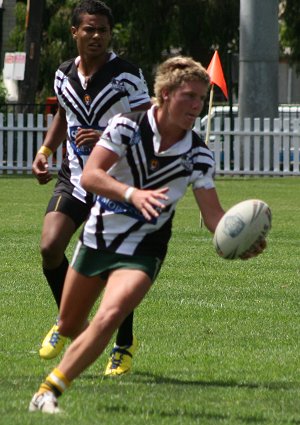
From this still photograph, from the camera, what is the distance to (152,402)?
716cm

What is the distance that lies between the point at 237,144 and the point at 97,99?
21276 millimetres

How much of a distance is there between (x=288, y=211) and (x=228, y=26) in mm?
19433

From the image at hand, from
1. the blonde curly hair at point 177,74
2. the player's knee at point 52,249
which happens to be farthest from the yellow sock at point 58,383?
the player's knee at point 52,249

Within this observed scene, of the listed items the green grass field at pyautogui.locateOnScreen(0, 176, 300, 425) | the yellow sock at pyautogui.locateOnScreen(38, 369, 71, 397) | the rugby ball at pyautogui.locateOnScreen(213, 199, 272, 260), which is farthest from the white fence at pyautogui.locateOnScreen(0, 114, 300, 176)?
the yellow sock at pyautogui.locateOnScreen(38, 369, 71, 397)

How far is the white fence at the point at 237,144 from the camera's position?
2967 cm

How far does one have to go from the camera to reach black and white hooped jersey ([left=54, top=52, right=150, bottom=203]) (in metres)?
8.47

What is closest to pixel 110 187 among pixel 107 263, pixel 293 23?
pixel 107 263

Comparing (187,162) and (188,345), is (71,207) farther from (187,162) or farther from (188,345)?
(187,162)

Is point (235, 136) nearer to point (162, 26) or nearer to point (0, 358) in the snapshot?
point (162, 26)

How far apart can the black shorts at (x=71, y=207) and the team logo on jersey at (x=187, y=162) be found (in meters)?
1.59

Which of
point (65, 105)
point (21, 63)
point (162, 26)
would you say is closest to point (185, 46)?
point (162, 26)

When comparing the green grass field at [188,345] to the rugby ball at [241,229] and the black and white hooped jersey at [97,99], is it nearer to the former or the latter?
the rugby ball at [241,229]

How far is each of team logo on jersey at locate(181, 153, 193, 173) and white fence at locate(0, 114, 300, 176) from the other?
22379mm

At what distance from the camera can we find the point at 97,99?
846 cm
